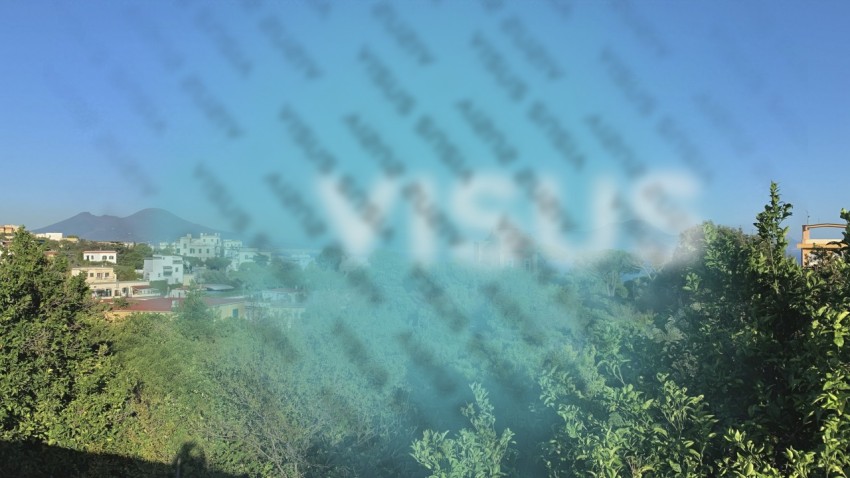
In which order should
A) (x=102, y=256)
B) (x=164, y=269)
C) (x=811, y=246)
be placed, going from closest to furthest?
(x=811, y=246) < (x=164, y=269) < (x=102, y=256)

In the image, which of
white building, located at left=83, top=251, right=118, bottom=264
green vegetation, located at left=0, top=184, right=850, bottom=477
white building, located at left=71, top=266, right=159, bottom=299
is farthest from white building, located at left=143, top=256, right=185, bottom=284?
green vegetation, located at left=0, top=184, right=850, bottom=477

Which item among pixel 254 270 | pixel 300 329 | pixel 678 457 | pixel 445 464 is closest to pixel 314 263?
pixel 300 329

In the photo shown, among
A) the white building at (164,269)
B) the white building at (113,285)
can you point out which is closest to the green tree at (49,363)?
the white building at (164,269)

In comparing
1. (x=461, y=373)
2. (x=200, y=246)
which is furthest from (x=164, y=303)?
(x=461, y=373)

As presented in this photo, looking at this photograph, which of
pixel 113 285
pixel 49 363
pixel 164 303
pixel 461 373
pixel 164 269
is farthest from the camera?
pixel 113 285

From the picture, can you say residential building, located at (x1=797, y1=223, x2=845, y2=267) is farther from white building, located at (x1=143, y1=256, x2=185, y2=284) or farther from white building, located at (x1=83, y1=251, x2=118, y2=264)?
white building, located at (x1=83, y1=251, x2=118, y2=264)

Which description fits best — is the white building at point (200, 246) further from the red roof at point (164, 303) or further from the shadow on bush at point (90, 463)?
the shadow on bush at point (90, 463)

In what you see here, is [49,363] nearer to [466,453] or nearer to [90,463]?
[90,463]
